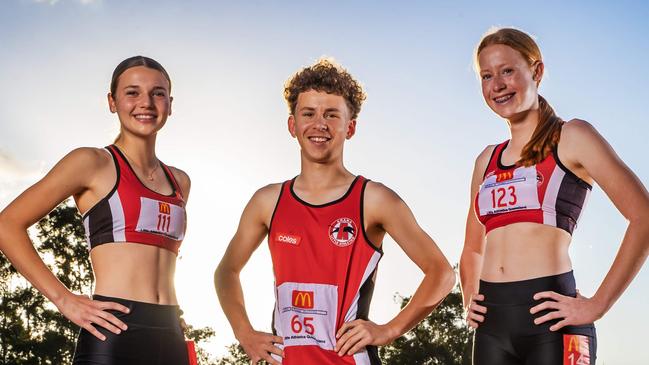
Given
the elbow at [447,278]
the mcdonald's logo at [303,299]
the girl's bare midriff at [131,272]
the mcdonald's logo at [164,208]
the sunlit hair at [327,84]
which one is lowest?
the mcdonald's logo at [303,299]

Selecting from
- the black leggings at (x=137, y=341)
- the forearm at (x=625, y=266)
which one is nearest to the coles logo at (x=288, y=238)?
the black leggings at (x=137, y=341)

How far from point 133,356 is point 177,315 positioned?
46cm

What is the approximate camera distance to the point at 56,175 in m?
5.05

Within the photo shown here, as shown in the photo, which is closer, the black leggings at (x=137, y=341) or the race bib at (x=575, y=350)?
the race bib at (x=575, y=350)

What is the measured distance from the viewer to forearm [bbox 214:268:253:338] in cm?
511

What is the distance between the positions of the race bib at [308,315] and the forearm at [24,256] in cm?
142

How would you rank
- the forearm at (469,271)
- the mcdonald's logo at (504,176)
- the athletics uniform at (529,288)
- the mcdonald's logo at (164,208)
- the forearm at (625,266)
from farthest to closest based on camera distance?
the forearm at (469,271), the mcdonald's logo at (164,208), the mcdonald's logo at (504,176), the athletics uniform at (529,288), the forearm at (625,266)

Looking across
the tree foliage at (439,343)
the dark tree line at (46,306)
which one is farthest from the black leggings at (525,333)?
the tree foliage at (439,343)

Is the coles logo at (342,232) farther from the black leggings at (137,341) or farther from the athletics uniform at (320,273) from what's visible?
the black leggings at (137,341)

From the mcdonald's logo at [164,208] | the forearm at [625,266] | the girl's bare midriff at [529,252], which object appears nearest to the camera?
the forearm at [625,266]

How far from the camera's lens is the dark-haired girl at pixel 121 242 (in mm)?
4883

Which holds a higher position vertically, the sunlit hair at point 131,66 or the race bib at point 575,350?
the sunlit hair at point 131,66

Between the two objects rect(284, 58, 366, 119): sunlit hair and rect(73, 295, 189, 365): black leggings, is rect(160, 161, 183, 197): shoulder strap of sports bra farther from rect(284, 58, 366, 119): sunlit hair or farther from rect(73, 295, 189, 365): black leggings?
rect(284, 58, 366, 119): sunlit hair

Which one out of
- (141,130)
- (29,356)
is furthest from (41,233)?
(141,130)
